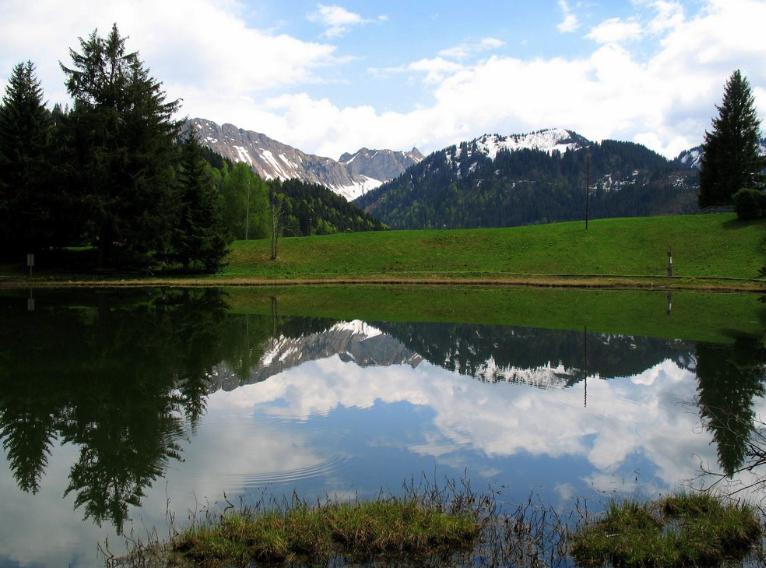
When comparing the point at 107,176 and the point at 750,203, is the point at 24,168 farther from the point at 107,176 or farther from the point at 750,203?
the point at 750,203

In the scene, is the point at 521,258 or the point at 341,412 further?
the point at 521,258

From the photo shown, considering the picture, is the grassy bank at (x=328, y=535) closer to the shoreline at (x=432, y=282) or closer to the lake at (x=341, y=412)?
the lake at (x=341, y=412)

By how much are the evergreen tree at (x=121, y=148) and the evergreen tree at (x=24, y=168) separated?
13.2 feet

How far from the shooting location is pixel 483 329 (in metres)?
28.1

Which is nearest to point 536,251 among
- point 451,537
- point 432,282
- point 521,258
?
point 521,258

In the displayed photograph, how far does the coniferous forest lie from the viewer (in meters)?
51.2

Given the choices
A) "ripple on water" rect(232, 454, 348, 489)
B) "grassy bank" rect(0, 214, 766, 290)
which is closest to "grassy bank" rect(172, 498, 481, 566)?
"ripple on water" rect(232, 454, 348, 489)

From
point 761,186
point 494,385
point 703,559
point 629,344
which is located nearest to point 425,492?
point 703,559

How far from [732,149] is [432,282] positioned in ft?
151

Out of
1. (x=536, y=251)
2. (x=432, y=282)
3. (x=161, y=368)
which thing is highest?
(x=536, y=251)

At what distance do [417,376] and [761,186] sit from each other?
72162 millimetres

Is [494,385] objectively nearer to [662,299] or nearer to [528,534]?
[528,534]

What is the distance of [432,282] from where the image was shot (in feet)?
179

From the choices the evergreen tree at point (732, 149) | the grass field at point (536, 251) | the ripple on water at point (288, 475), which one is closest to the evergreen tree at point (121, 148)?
the grass field at point (536, 251)
